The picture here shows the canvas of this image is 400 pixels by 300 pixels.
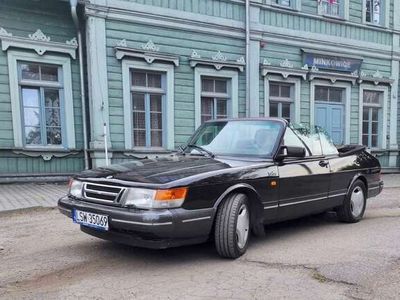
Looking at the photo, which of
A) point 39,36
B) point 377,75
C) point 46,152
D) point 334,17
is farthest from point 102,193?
point 377,75

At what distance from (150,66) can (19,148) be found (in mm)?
3937

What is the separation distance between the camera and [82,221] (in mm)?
4227

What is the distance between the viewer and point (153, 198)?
3.82 metres

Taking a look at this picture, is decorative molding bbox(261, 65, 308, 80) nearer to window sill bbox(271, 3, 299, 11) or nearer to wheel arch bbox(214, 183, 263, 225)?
window sill bbox(271, 3, 299, 11)

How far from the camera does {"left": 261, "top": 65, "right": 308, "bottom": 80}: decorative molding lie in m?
12.6

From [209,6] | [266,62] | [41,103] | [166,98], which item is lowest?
[41,103]

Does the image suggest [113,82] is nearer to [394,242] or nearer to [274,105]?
[274,105]

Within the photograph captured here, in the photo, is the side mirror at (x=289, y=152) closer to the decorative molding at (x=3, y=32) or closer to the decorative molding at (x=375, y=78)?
the decorative molding at (x=3, y=32)

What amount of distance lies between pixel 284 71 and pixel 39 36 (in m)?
7.46

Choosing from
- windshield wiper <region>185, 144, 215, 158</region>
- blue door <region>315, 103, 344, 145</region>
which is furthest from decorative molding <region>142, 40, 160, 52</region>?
blue door <region>315, 103, 344, 145</region>

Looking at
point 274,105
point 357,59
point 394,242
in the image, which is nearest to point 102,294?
point 394,242

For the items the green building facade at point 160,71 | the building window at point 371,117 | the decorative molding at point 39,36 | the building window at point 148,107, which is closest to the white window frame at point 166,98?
the green building facade at point 160,71

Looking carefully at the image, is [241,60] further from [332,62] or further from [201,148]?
[201,148]

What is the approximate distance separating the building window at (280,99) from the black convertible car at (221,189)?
7.04 meters
